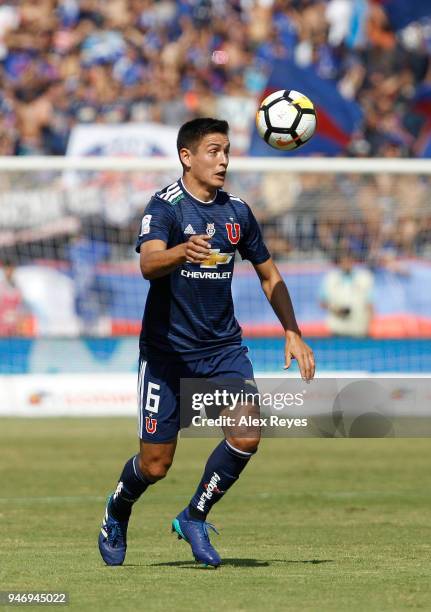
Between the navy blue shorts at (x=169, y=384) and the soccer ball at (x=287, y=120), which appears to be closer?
the navy blue shorts at (x=169, y=384)

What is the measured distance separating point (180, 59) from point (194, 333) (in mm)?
18567

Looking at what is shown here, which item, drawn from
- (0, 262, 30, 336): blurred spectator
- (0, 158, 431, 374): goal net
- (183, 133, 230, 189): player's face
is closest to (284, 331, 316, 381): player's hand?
(183, 133, 230, 189): player's face

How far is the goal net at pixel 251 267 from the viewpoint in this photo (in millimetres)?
19625

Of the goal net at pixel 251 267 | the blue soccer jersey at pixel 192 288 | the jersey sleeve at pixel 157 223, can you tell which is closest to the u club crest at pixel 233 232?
the blue soccer jersey at pixel 192 288

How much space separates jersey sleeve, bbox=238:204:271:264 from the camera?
26.1 feet

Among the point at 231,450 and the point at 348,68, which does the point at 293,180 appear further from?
the point at 231,450

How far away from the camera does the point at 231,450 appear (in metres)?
7.69

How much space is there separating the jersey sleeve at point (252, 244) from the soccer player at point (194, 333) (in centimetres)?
2

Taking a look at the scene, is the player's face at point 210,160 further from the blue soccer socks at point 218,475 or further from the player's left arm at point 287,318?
the blue soccer socks at point 218,475

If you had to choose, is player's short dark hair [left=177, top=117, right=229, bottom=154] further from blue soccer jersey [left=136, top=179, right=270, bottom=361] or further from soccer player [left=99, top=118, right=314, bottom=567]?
blue soccer jersey [left=136, top=179, right=270, bottom=361]
